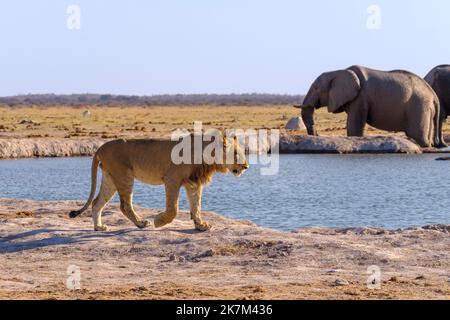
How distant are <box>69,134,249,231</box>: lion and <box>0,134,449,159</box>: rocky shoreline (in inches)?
795

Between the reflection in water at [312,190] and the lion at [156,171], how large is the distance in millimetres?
3788

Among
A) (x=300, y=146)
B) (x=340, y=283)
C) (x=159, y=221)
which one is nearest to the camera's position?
(x=340, y=283)

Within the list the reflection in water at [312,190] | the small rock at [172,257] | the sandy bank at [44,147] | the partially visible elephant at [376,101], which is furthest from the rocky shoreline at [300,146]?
the small rock at [172,257]

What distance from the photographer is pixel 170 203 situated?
13.4m

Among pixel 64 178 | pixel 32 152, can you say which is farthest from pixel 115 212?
pixel 32 152

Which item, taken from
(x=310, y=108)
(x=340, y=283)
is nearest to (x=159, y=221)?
(x=340, y=283)

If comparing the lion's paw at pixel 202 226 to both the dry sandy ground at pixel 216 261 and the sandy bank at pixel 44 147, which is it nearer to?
the dry sandy ground at pixel 216 261

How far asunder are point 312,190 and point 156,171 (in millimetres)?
10653

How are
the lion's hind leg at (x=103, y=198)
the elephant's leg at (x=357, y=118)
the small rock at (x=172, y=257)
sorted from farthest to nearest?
the elephant's leg at (x=357, y=118), the lion's hind leg at (x=103, y=198), the small rock at (x=172, y=257)

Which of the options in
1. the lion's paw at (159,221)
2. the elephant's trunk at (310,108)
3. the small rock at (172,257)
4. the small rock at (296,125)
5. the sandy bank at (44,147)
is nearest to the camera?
the small rock at (172,257)

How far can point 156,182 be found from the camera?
13.8 meters

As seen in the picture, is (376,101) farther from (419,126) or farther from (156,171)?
(156,171)

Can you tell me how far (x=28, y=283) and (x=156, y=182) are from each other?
3520 millimetres

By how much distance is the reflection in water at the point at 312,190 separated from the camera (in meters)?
18.9
